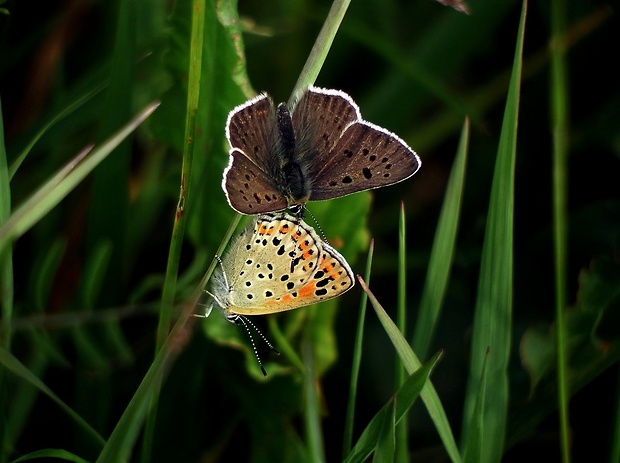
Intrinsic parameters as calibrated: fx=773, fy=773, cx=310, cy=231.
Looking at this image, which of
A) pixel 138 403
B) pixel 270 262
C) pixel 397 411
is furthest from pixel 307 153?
pixel 138 403

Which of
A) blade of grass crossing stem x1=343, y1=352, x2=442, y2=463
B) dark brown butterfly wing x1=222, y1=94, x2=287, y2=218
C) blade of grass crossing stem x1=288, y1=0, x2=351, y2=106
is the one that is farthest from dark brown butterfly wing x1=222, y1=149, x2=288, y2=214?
blade of grass crossing stem x1=343, y1=352, x2=442, y2=463

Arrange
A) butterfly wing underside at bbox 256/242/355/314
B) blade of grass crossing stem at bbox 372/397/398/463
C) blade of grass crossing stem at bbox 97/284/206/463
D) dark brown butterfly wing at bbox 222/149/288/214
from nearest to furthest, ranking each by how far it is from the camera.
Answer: blade of grass crossing stem at bbox 97/284/206/463 < blade of grass crossing stem at bbox 372/397/398/463 < dark brown butterfly wing at bbox 222/149/288/214 < butterfly wing underside at bbox 256/242/355/314

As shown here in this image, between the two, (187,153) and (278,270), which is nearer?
(187,153)

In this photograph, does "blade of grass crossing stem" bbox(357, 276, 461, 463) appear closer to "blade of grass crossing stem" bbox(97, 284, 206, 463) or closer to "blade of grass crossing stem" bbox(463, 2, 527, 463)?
"blade of grass crossing stem" bbox(463, 2, 527, 463)

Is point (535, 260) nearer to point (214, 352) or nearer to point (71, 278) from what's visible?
point (214, 352)

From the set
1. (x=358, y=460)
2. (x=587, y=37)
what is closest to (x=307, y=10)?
(x=587, y=37)

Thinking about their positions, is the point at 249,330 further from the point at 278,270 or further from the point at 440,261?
the point at 440,261
